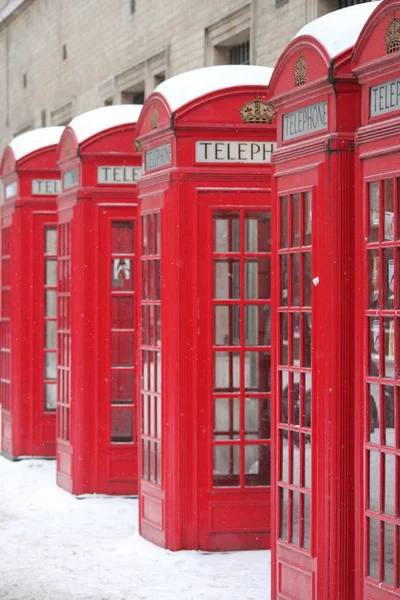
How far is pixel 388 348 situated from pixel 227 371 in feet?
9.29

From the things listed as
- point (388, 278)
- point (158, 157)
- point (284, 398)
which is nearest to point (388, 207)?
point (388, 278)

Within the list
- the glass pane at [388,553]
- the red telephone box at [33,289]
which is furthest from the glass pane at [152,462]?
the red telephone box at [33,289]

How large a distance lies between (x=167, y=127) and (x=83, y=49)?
12.0 m

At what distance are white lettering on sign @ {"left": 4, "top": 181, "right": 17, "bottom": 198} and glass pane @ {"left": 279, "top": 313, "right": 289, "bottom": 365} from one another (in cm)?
667

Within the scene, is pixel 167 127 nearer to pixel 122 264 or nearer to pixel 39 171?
pixel 122 264

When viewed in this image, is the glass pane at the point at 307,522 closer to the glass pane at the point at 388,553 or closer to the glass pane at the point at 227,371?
the glass pane at the point at 388,553

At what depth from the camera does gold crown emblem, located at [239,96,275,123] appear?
8.34m

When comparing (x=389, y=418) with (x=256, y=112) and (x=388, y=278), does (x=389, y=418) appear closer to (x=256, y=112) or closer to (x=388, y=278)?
(x=388, y=278)

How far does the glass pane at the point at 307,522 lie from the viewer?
6359 millimetres

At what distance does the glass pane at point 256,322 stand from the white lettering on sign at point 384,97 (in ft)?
8.95

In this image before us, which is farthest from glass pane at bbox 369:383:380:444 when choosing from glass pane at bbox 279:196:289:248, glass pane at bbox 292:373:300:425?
glass pane at bbox 279:196:289:248

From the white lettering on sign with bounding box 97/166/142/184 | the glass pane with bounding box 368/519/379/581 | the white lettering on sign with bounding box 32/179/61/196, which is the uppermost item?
the white lettering on sign with bounding box 32/179/61/196

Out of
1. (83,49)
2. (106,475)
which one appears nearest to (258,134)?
(106,475)

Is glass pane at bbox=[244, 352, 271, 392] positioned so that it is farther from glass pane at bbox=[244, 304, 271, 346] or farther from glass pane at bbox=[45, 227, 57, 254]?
glass pane at bbox=[45, 227, 57, 254]
